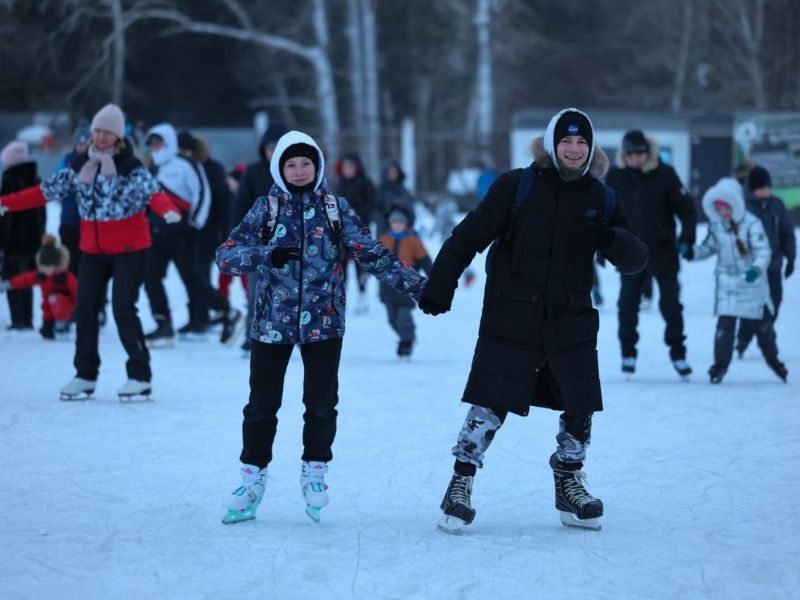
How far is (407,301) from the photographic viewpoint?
1065 centimetres

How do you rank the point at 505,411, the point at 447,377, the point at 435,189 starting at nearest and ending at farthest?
the point at 505,411
the point at 447,377
the point at 435,189

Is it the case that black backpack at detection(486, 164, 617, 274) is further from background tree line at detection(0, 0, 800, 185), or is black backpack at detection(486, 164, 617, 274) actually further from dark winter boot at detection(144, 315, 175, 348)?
background tree line at detection(0, 0, 800, 185)

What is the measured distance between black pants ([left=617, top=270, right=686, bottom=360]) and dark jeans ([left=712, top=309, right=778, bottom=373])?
0.84 feet

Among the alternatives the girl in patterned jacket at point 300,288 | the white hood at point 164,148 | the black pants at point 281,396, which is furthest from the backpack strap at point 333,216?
the white hood at point 164,148

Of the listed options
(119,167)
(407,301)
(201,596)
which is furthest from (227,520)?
(407,301)

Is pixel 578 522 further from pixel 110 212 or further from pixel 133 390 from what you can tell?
pixel 133 390

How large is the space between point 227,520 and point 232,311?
266 inches

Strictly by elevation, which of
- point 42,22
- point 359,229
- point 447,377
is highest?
point 42,22

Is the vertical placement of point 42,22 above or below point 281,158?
above

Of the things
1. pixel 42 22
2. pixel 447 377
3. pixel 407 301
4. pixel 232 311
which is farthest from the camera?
pixel 42 22

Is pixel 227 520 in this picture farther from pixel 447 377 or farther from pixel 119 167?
pixel 447 377

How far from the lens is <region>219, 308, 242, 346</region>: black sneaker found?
11703mm

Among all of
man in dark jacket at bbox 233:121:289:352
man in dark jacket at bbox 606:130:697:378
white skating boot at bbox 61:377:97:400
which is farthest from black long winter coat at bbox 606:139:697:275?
white skating boot at bbox 61:377:97:400

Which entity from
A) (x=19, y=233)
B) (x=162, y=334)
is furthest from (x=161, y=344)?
(x=19, y=233)
